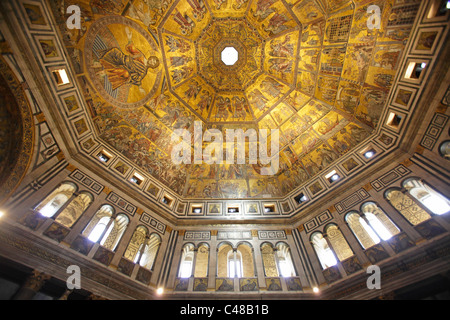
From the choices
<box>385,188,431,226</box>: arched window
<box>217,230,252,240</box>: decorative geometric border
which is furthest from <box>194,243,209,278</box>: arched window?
<box>385,188,431,226</box>: arched window

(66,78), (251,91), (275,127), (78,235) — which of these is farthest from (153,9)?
(78,235)

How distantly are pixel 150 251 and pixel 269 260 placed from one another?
7240 millimetres

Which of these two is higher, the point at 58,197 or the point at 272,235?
the point at 58,197

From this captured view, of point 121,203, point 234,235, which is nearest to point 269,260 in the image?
point 234,235

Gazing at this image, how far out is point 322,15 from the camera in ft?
43.8

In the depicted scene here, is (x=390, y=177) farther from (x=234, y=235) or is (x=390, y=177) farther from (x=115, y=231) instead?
(x=115, y=231)

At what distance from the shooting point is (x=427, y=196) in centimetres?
1030

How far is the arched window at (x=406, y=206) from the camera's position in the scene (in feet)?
33.3

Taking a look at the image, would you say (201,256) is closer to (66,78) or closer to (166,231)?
(166,231)

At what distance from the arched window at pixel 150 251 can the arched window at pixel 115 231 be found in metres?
1.66

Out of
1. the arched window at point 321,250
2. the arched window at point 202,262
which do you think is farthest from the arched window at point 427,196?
the arched window at point 202,262

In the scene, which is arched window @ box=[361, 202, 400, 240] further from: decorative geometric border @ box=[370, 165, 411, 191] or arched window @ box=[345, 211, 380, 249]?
decorative geometric border @ box=[370, 165, 411, 191]

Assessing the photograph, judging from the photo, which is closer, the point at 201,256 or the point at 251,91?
the point at 201,256
